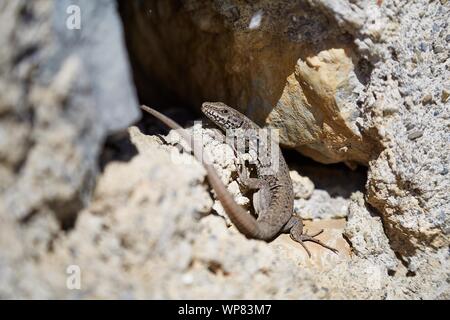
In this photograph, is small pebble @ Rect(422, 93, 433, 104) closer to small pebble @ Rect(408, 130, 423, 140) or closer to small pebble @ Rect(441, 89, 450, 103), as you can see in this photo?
small pebble @ Rect(441, 89, 450, 103)

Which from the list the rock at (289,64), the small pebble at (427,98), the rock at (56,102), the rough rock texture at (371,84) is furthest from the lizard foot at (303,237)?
the rock at (56,102)

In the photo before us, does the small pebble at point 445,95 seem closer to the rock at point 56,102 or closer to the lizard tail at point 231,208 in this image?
the lizard tail at point 231,208

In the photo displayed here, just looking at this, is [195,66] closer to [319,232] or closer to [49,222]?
[319,232]

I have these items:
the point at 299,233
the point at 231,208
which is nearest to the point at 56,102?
the point at 231,208

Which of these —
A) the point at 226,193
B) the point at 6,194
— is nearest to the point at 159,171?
the point at 226,193

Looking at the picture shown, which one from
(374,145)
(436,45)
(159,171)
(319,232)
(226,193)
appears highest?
(436,45)

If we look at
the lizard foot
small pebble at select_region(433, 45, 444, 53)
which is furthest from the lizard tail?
small pebble at select_region(433, 45, 444, 53)

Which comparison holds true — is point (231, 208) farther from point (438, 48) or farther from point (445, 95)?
point (438, 48)
